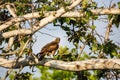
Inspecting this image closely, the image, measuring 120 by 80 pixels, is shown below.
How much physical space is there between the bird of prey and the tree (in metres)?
0.16

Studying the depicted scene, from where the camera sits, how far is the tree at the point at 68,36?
6426 mm

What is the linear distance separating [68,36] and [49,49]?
179 cm

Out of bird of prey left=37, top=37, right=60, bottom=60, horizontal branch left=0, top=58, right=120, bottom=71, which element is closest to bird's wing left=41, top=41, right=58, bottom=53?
bird of prey left=37, top=37, right=60, bottom=60

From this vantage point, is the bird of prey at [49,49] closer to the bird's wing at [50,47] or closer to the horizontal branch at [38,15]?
the bird's wing at [50,47]

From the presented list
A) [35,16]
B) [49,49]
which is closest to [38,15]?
[35,16]

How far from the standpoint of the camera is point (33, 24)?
6.49 metres

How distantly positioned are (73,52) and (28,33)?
9.59ft

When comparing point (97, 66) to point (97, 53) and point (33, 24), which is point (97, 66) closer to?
point (33, 24)

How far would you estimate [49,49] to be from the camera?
7.66 meters

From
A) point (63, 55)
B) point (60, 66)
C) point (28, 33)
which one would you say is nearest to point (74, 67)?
point (60, 66)

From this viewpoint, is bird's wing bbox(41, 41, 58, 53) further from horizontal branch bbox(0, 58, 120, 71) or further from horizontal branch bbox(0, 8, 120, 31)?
horizontal branch bbox(0, 8, 120, 31)

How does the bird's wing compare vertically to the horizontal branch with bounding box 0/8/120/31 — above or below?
below

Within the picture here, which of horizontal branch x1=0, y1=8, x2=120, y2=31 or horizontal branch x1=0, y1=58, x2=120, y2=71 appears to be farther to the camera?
horizontal branch x1=0, y1=8, x2=120, y2=31

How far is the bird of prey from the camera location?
6.95 meters
